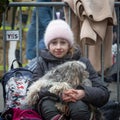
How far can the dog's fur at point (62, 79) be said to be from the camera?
5.03 meters

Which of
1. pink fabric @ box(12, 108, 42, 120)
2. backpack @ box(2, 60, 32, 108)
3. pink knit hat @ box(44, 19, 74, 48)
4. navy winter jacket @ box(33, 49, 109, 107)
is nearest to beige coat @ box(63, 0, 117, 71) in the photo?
pink knit hat @ box(44, 19, 74, 48)

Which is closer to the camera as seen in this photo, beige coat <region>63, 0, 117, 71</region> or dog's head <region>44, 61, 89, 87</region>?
dog's head <region>44, 61, 89, 87</region>

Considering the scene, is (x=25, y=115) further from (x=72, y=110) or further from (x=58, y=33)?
(x=58, y=33)

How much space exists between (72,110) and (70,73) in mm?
365

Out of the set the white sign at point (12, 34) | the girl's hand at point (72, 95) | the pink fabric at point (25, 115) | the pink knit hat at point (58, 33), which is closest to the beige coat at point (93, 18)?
the pink knit hat at point (58, 33)

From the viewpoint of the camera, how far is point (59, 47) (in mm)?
5312

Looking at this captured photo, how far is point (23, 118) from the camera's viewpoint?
4.90m

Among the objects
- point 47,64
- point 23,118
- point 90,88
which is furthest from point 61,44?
point 23,118

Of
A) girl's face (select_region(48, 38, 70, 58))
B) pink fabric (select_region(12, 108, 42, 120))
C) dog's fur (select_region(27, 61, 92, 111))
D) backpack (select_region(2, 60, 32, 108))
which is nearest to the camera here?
pink fabric (select_region(12, 108, 42, 120))

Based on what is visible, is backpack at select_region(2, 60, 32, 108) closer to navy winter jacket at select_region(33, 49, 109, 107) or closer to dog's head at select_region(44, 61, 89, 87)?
navy winter jacket at select_region(33, 49, 109, 107)

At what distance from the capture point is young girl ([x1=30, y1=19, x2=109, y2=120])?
4.98 m

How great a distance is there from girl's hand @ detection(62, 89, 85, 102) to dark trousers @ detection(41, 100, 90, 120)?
0.05 meters

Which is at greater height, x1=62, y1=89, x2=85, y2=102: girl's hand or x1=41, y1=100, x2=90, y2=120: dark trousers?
x1=62, y1=89, x2=85, y2=102: girl's hand

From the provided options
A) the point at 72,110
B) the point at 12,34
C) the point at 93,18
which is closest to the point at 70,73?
the point at 72,110
